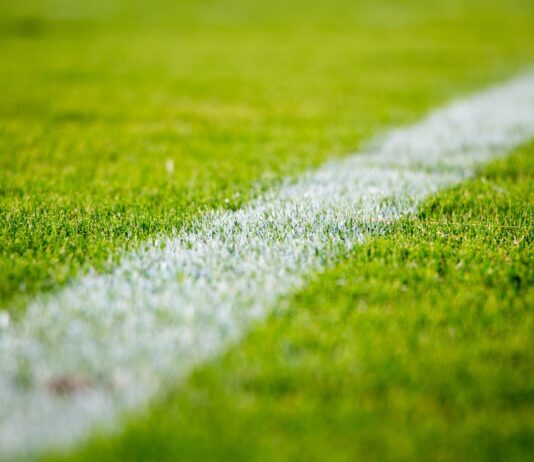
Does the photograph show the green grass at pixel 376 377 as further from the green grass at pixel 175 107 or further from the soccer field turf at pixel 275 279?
the green grass at pixel 175 107

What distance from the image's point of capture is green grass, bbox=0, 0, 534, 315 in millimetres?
3373

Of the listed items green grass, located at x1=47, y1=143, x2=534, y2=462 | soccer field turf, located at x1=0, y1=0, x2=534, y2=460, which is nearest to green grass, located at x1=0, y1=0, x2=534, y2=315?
soccer field turf, located at x1=0, y1=0, x2=534, y2=460

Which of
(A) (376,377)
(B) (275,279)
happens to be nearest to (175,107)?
(B) (275,279)

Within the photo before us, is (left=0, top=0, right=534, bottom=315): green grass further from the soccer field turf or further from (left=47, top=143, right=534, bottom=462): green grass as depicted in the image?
(left=47, top=143, right=534, bottom=462): green grass

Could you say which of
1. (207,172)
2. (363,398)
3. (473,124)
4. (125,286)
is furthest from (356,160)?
(363,398)

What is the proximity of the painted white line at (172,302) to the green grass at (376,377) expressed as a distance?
0.44 feet

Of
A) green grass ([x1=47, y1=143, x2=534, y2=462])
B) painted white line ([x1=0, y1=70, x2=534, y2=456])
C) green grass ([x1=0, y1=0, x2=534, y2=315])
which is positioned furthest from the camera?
green grass ([x1=0, y1=0, x2=534, y2=315])

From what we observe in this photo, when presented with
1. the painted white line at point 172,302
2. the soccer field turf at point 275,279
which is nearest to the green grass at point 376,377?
the soccer field turf at point 275,279

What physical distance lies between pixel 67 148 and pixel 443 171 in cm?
316

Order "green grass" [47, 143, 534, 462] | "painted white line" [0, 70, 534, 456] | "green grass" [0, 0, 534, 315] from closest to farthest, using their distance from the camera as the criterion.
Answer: "green grass" [47, 143, 534, 462] < "painted white line" [0, 70, 534, 456] < "green grass" [0, 0, 534, 315]

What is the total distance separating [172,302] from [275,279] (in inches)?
19.9

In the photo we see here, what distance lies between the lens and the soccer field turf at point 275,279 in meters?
1.82

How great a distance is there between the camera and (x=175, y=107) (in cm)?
654

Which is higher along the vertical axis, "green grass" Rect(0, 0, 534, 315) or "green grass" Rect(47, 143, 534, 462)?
"green grass" Rect(0, 0, 534, 315)
